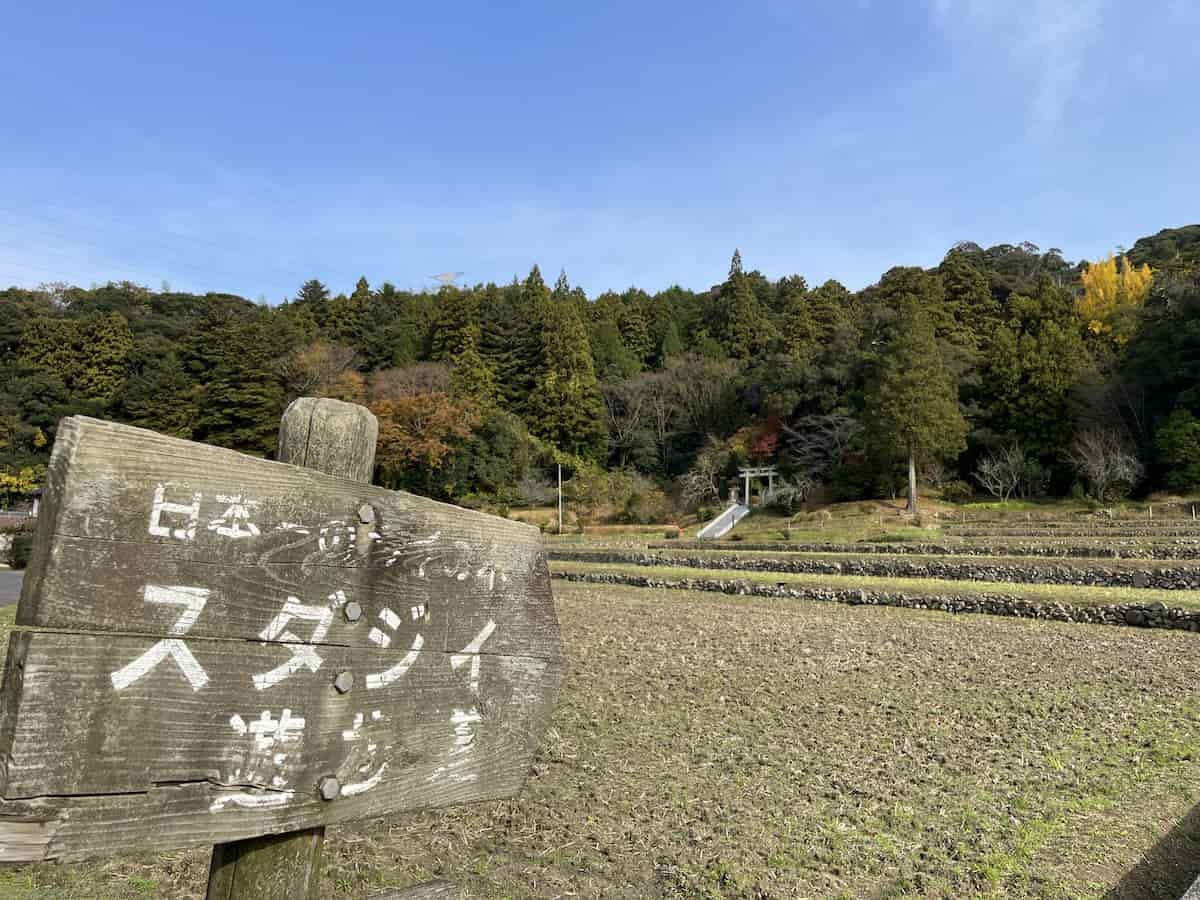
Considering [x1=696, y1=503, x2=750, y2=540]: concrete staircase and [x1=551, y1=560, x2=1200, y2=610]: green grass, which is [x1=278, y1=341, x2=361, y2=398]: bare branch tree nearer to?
[x1=696, y1=503, x2=750, y2=540]: concrete staircase

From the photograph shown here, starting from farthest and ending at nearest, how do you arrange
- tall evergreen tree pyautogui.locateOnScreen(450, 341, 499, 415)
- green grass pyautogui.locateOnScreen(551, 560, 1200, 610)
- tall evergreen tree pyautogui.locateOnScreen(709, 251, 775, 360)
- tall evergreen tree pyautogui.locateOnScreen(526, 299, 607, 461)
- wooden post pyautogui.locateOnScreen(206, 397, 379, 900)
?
tall evergreen tree pyautogui.locateOnScreen(709, 251, 775, 360) < tall evergreen tree pyautogui.locateOnScreen(526, 299, 607, 461) < tall evergreen tree pyautogui.locateOnScreen(450, 341, 499, 415) < green grass pyautogui.locateOnScreen(551, 560, 1200, 610) < wooden post pyautogui.locateOnScreen(206, 397, 379, 900)

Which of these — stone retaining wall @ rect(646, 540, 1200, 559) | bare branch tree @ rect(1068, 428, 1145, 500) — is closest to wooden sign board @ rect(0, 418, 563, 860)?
stone retaining wall @ rect(646, 540, 1200, 559)

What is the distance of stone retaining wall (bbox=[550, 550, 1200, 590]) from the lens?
1288cm

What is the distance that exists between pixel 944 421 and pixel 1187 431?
27.5 feet

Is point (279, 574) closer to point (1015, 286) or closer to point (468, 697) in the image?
point (468, 697)

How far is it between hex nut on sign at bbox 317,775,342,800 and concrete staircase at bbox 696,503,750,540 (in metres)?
28.4

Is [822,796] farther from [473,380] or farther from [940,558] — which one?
[473,380]

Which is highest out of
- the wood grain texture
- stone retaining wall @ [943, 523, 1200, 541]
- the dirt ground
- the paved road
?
stone retaining wall @ [943, 523, 1200, 541]

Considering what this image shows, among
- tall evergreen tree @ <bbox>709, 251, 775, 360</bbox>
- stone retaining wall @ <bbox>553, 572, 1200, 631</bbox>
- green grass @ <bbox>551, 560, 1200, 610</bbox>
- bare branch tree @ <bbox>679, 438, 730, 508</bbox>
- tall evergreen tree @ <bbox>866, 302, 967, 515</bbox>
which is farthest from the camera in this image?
tall evergreen tree @ <bbox>709, 251, 775, 360</bbox>

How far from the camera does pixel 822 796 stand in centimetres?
418

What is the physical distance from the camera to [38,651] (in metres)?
0.85

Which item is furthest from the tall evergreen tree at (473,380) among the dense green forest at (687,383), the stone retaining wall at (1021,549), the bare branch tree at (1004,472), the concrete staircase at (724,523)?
the bare branch tree at (1004,472)

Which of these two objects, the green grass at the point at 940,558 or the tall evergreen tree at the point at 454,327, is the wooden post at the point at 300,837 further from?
the tall evergreen tree at the point at 454,327

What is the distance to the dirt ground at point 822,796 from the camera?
10.8ft
